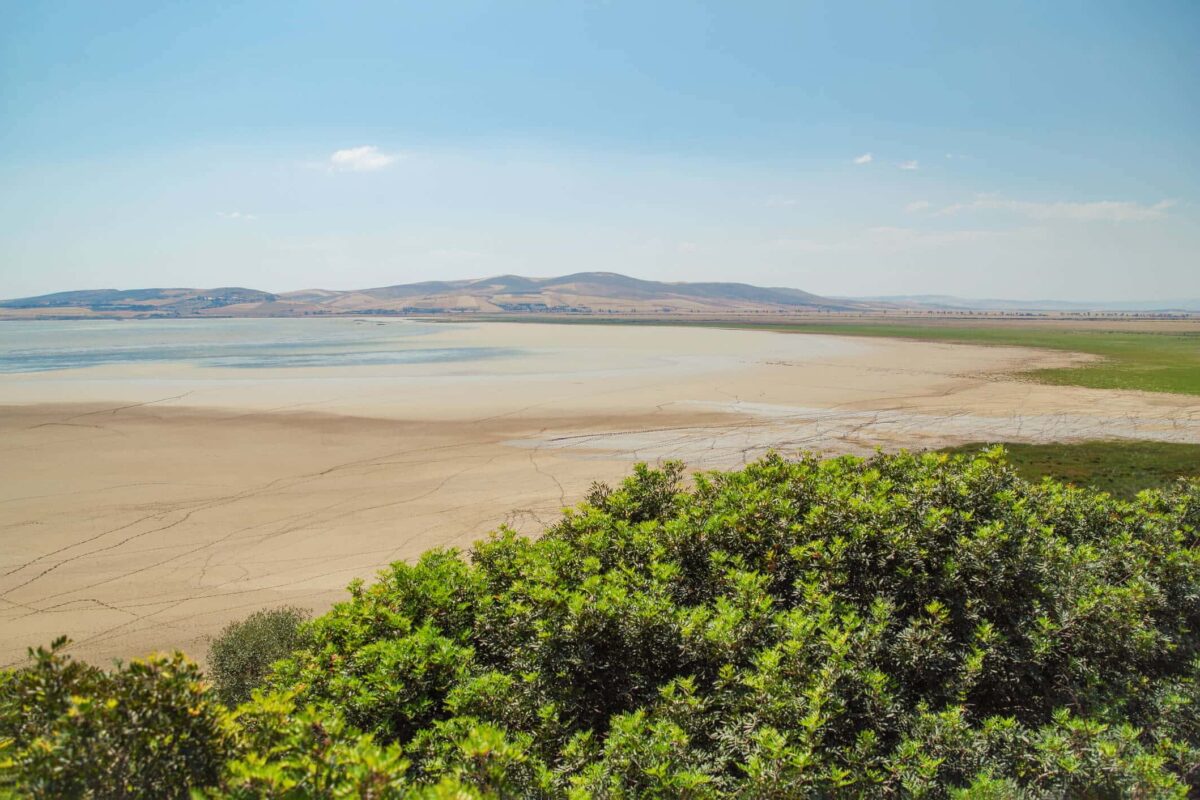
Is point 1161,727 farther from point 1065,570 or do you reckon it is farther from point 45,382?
point 45,382

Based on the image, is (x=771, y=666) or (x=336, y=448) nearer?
(x=771, y=666)

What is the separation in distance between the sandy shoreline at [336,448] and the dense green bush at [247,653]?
2.70 meters

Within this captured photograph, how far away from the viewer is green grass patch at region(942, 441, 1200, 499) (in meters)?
19.5

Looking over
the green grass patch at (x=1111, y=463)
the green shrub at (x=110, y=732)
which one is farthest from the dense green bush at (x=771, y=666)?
the green grass patch at (x=1111, y=463)

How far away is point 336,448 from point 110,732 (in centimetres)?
2505

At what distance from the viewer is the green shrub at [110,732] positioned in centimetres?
304

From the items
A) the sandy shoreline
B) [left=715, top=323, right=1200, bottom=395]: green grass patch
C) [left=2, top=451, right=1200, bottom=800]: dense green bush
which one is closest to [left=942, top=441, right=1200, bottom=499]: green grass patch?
the sandy shoreline

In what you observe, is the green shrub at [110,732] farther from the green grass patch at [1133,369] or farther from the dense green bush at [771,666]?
the green grass patch at [1133,369]

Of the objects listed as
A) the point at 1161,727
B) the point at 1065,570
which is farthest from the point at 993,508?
the point at 1161,727

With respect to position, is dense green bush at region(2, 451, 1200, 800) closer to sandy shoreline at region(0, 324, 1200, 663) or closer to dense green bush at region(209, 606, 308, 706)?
dense green bush at region(209, 606, 308, 706)

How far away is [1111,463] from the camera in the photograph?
22.0m

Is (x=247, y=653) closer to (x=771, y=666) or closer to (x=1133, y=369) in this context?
(x=771, y=666)

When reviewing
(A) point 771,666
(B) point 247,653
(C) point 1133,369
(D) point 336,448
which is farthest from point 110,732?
(C) point 1133,369

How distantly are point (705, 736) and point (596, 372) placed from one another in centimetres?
4683
